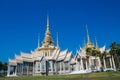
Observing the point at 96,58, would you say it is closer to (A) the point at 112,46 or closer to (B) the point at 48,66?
(A) the point at 112,46

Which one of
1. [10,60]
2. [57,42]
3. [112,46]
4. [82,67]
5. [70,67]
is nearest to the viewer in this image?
[112,46]

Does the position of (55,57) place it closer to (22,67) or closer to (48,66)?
(48,66)

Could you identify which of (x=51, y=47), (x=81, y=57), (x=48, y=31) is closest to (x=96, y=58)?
(x=81, y=57)

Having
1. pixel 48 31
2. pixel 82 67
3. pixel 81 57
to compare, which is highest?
pixel 48 31

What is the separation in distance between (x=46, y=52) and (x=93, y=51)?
1144 inches

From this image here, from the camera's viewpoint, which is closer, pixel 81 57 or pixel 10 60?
pixel 81 57

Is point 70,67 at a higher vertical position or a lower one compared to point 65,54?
lower

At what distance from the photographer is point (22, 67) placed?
65938 millimetres

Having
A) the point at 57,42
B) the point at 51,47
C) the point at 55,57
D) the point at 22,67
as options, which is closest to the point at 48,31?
the point at 57,42

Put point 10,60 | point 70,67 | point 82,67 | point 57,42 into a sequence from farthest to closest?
point 57,42
point 10,60
point 70,67
point 82,67

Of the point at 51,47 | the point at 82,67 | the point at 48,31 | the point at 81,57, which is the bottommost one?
the point at 82,67

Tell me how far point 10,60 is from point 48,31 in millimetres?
26285

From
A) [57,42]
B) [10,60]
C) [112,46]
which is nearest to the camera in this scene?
[112,46]

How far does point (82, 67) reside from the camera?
2186 inches
